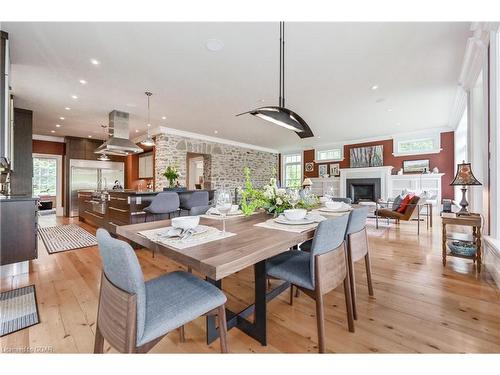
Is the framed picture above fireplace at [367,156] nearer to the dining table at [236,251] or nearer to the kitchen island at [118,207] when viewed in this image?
the kitchen island at [118,207]

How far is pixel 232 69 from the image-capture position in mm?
3250

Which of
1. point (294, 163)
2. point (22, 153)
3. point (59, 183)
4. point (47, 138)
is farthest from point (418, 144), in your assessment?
point (47, 138)

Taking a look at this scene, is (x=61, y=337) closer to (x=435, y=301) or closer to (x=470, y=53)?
(x=435, y=301)

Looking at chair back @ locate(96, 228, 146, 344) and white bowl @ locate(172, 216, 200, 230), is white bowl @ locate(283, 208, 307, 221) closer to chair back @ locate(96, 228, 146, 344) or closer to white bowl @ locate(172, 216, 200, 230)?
white bowl @ locate(172, 216, 200, 230)

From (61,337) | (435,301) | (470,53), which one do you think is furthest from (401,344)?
(470,53)

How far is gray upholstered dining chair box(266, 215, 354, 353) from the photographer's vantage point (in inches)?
50.1

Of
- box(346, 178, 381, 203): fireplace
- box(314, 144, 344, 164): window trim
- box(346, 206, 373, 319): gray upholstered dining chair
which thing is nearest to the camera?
box(346, 206, 373, 319): gray upholstered dining chair

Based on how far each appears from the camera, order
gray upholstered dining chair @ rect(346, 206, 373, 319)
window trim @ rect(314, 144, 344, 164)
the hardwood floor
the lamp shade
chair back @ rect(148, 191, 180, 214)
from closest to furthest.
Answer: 1. the hardwood floor
2. gray upholstered dining chair @ rect(346, 206, 373, 319)
3. the lamp shade
4. chair back @ rect(148, 191, 180, 214)
5. window trim @ rect(314, 144, 344, 164)

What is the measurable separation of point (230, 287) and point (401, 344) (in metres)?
1.39

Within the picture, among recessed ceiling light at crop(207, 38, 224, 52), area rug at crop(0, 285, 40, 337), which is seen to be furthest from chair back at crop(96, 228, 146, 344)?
recessed ceiling light at crop(207, 38, 224, 52)

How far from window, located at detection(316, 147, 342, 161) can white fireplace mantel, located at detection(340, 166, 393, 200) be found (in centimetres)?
72

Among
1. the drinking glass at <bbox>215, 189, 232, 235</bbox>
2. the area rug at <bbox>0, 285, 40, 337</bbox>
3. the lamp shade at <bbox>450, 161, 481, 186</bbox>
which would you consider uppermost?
the lamp shade at <bbox>450, 161, 481, 186</bbox>
